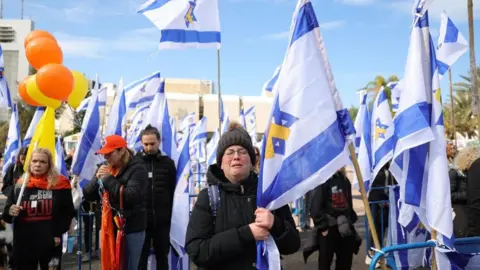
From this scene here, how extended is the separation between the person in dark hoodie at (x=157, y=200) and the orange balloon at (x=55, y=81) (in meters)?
1.33

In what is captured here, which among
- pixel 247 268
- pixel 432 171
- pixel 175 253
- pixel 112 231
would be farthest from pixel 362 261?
pixel 247 268

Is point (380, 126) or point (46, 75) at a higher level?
point (46, 75)

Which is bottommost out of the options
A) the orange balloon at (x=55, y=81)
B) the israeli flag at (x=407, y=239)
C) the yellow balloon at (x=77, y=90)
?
the israeli flag at (x=407, y=239)

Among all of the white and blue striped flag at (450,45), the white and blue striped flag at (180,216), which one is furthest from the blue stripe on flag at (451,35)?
the white and blue striped flag at (180,216)

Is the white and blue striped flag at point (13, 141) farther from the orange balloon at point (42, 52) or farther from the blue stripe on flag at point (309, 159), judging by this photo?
the blue stripe on flag at point (309, 159)

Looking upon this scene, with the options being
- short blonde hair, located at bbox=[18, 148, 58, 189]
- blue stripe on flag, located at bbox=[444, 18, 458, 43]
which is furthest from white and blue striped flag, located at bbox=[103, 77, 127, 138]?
blue stripe on flag, located at bbox=[444, 18, 458, 43]

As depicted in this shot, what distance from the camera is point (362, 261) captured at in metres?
8.09

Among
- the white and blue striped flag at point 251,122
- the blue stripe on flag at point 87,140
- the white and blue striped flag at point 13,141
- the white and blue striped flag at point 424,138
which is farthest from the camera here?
the white and blue striped flag at point 251,122

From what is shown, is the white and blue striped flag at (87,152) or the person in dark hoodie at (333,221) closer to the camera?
the person in dark hoodie at (333,221)

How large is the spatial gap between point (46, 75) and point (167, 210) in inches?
92.3

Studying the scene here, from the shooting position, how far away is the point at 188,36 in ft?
23.7

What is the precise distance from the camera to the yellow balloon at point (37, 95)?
6.46 metres

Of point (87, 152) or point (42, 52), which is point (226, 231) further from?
point (42, 52)

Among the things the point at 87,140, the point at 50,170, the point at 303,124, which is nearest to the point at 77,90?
the point at 87,140
